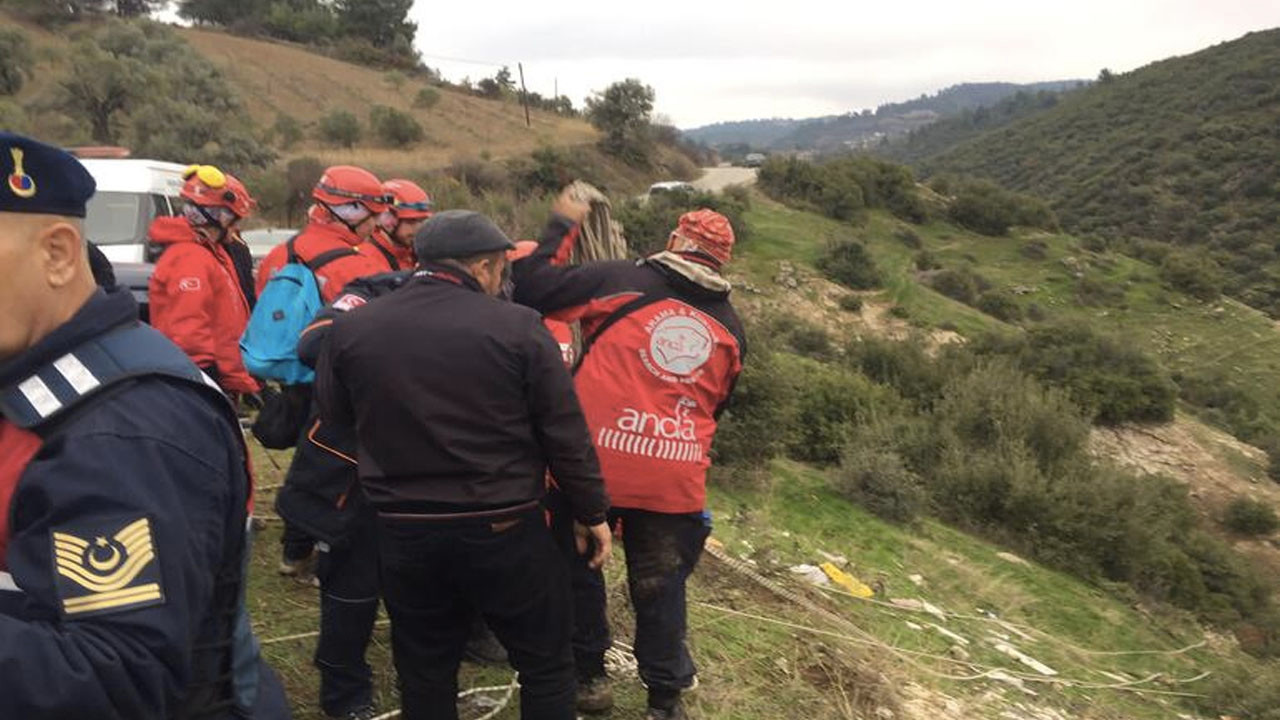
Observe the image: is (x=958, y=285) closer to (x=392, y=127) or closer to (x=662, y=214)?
(x=662, y=214)

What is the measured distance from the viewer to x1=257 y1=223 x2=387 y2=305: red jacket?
128 inches

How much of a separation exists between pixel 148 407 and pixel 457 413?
114 cm

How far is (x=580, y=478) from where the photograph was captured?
Result: 2.55 m

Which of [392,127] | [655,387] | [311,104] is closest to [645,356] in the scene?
[655,387]

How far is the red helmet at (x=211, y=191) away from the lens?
3.76m

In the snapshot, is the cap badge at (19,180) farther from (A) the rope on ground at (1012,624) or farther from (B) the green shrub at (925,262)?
(B) the green shrub at (925,262)

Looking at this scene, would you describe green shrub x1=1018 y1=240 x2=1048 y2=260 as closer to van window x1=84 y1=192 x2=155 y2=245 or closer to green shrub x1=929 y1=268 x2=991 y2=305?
green shrub x1=929 y1=268 x2=991 y2=305

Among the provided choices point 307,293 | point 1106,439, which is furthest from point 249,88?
point 307,293

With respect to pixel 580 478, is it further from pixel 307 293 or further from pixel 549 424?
pixel 307 293

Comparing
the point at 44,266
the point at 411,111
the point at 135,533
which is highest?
the point at 411,111

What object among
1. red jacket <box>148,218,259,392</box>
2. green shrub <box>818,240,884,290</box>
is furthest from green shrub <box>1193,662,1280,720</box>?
green shrub <box>818,240,884,290</box>

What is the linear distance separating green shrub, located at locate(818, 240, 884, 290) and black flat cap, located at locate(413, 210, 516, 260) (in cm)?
2301

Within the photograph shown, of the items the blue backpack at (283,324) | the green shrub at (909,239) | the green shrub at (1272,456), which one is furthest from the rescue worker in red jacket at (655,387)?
the green shrub at (909,239)

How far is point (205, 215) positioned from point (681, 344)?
227cm
